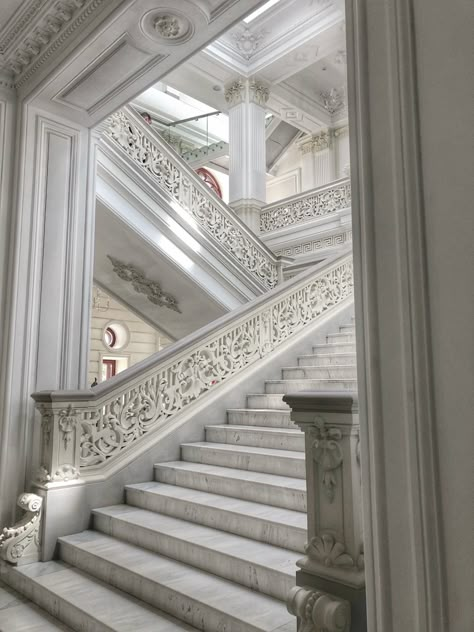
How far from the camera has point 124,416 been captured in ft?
14.4

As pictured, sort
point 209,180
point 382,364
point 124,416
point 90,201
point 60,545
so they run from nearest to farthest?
point 382,364, point 60,545, point 124,416, point 90,201, point 209,180

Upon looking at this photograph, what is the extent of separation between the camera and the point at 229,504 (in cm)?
352

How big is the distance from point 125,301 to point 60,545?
472 cm

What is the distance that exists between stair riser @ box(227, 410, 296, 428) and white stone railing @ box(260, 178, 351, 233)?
6069 millimetres

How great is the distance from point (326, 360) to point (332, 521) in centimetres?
380

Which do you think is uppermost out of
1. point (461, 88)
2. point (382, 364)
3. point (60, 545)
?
point (461, 88)

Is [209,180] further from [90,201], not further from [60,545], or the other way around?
[60,545]

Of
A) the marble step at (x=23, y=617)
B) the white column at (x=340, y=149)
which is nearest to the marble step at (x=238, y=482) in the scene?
the marble step at (x=23, y=617)

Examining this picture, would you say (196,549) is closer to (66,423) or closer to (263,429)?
(66,423)

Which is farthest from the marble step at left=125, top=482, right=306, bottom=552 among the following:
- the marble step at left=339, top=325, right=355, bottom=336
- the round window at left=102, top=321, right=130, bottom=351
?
the round window at left=102, top=321, right=130, bottom=351

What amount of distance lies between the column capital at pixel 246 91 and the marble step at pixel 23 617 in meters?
10.4

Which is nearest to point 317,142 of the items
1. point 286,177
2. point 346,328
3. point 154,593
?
point 286,177

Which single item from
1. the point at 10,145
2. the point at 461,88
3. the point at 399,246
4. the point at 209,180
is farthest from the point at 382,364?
the point at 209,180

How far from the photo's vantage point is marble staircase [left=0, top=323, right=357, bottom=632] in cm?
266
